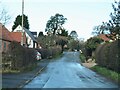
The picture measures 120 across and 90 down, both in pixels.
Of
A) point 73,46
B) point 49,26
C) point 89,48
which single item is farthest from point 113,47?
point 73,46

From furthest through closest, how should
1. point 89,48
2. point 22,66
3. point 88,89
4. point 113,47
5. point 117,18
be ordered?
1. point 89,48
2. point 22,66
3. point 113,47
4. point 117,18
5. point 88,89

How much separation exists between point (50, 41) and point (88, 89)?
98051 mm

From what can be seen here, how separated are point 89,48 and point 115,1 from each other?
3813 centimetres

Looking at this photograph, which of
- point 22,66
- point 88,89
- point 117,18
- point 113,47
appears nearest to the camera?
point 88,89

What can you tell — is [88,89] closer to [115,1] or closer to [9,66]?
[115,1]

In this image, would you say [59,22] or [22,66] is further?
[59,22]

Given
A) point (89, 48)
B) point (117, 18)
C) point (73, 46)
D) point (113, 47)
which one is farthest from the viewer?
point (73, 46)

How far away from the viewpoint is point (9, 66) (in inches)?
1197

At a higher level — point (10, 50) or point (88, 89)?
point (10, 50)

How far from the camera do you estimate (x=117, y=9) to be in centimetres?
2438

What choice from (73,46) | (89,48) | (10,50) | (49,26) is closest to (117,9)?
(10,50)

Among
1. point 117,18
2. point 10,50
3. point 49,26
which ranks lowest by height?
point 10,50

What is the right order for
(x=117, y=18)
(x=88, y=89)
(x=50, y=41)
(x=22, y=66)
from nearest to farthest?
1. (x=88, y=89)
2. (x=117, y=18)
3. (x=22, y=66)
4. (x=50, y=41)

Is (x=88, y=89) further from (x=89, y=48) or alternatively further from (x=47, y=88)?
(x=89, y=48)
